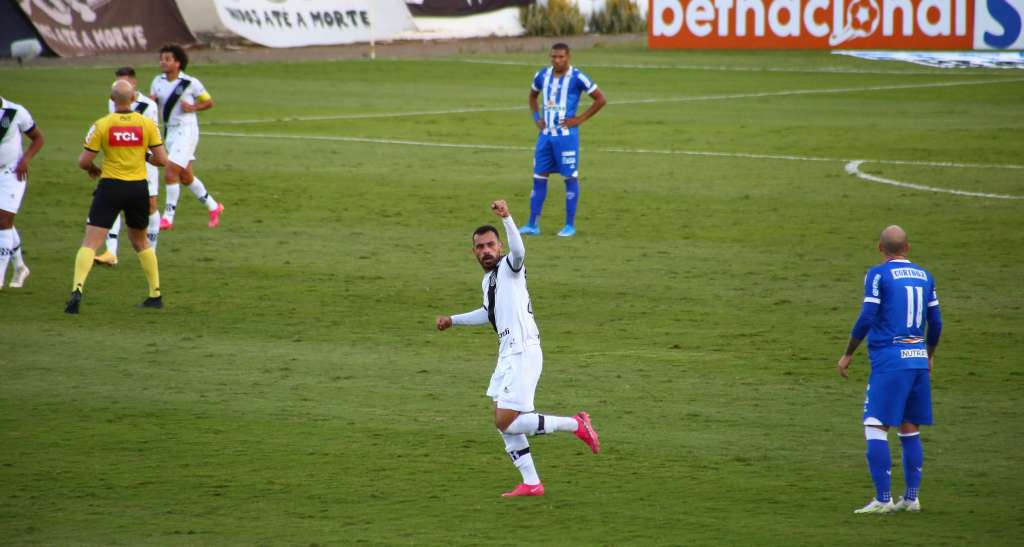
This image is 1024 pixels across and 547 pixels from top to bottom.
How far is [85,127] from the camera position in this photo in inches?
1075

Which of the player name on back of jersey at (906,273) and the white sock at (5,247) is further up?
the player name on back of jersey at (906,273)

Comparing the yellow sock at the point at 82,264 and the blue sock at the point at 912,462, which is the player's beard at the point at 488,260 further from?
the yellow sock at the point at 82,264

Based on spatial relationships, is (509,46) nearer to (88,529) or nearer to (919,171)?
(919,171)

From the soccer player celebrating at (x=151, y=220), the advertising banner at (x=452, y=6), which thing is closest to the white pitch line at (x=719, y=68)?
the advertising banner at (x=452, y=6)

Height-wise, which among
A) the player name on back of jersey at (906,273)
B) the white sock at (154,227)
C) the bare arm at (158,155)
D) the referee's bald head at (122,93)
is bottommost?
the white sock at (154,227)

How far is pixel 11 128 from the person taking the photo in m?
14.6

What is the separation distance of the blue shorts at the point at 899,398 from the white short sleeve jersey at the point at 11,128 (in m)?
9.36

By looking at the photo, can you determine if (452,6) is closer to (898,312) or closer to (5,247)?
(5,247)

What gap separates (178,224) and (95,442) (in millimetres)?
9189

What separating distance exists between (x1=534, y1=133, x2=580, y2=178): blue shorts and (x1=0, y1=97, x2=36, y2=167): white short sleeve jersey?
6153mm

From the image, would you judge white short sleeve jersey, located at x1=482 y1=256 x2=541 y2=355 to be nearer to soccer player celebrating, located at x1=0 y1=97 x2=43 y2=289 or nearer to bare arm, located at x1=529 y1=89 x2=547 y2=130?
soccer player celebrating, located at x1=0 y1=97 x2=43 y2=289

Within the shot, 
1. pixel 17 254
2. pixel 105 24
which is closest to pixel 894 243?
pixel 17 254

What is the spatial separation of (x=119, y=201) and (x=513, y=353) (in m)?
6.36

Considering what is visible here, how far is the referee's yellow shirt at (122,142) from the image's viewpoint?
1394 cm
